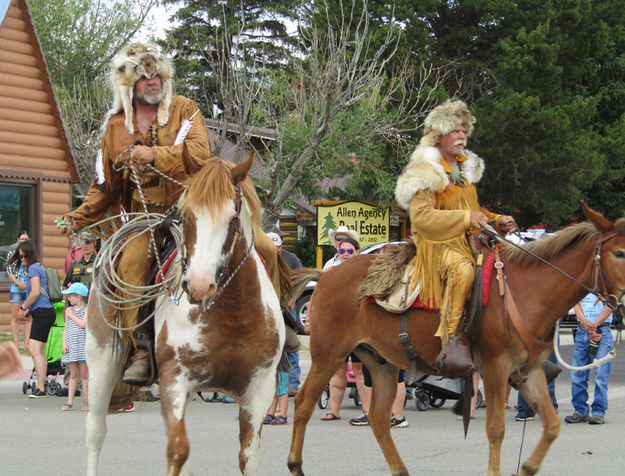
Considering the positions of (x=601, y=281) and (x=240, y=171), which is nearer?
(x=240, y=171)

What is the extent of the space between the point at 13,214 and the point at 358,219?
356 inches

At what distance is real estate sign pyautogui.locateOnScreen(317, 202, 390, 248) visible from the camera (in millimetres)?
23625

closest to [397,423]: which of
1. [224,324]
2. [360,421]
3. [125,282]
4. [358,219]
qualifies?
[360,421]

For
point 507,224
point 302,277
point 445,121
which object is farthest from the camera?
point 302,277

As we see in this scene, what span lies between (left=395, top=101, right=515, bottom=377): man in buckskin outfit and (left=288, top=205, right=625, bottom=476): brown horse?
0.24 metres

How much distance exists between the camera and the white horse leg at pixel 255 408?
5754 millimetres

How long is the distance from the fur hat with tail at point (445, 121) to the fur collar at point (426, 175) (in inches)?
4.6

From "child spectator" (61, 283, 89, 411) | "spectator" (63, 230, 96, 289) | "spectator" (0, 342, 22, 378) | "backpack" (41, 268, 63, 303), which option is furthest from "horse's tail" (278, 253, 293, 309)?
"backpack" (41, 268, 63, 303)

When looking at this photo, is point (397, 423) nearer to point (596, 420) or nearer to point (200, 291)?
point (596, 420)

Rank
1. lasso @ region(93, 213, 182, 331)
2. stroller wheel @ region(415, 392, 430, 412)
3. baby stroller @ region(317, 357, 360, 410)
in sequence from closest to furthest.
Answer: lasso @ region(93, 213, 182, 331)
stroller wheel @ region(415, 392, 430, 412)
baby stroller @ region(317, 357, 360, 410)

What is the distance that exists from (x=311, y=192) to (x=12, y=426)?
19.9 metres

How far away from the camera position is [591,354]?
35.7 feet

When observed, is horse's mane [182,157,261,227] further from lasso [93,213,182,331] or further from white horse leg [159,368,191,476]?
white horse leg [159,368,191,476]

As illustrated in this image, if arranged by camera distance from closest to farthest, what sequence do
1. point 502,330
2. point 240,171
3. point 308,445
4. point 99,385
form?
1. point 240,171
2. point 99,385
3. point 502,330
4. point 308,445
